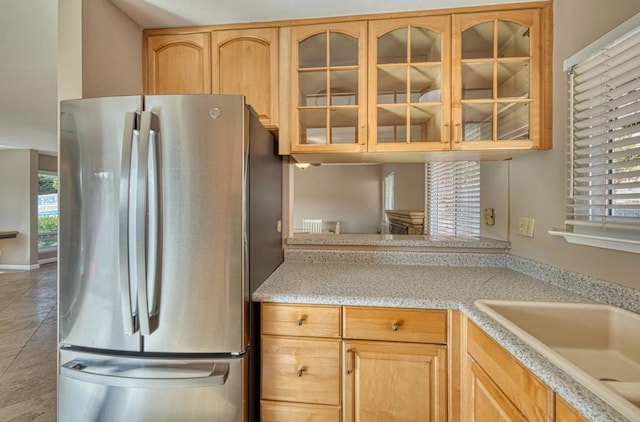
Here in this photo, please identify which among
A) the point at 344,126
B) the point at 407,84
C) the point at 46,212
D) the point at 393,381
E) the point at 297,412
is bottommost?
the point at 297,412

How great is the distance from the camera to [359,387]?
1206 millimetres

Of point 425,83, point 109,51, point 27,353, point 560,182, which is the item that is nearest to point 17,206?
point 27,353

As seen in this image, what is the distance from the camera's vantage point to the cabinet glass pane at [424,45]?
5.04 feet

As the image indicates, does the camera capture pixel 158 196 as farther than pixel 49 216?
No

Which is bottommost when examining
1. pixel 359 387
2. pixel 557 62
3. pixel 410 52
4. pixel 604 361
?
pixel 359 387

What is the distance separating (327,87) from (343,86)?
9 centimetres

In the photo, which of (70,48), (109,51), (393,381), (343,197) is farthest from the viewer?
(343,197)

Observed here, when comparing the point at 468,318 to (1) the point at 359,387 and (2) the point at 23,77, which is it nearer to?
(1) the point at 359,387

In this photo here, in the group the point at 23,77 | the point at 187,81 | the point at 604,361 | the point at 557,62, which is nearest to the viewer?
the point at 604,361

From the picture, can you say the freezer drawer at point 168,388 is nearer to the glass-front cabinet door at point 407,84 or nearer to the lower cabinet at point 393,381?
the lower cabinet at point 393,381

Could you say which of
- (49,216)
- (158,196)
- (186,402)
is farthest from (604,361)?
(49,216)

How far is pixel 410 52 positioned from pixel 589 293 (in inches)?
54.0

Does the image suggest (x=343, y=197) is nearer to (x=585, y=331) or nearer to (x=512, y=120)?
(x=512, y=120)

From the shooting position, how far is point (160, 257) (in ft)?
3.67
